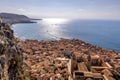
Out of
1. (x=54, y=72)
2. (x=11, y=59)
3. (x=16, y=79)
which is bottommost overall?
(x=54, y=72)

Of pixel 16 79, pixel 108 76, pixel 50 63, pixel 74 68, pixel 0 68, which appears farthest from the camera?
pixel 50 63

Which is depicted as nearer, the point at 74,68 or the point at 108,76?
the point at 108,76

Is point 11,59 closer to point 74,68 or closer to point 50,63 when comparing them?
point 74,68

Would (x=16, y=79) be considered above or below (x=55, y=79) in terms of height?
above

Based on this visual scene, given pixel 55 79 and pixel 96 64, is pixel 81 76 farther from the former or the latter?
pixel 96 64

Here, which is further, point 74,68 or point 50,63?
point 50,63

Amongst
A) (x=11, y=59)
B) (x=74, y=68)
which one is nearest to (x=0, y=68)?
(x=11, y=59)

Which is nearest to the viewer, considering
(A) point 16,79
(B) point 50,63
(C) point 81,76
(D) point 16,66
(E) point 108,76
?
(A) point 16,79

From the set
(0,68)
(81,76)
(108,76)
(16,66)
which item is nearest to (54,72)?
(81,76)

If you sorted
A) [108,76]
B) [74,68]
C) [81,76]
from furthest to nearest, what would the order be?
[74,68]
[108,76]
[81,76]
